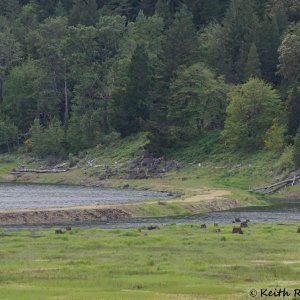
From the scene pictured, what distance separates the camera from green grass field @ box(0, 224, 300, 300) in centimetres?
4078

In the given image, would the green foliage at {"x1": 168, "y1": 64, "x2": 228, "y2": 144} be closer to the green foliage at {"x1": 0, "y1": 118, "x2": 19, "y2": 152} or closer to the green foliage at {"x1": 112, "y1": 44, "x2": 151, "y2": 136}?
the green foliage at {"x1": 112, "y1": 44, "x2": 151, "y2": 136}

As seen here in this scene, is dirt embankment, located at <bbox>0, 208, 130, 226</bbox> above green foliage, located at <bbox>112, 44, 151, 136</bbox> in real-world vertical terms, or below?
below

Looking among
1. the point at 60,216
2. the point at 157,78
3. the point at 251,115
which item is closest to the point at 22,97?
the point at 157,78

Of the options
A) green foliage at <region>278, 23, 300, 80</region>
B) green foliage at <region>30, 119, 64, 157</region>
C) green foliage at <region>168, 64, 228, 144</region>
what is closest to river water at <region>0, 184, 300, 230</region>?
green foliage at <region>168, 64, 228, 144</region>

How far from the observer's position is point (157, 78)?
145 metres

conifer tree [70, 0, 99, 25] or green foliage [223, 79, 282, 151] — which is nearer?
green foliage [223, 79, 282, 151]

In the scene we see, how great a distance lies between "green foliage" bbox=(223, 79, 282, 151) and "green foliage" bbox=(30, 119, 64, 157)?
106 feet

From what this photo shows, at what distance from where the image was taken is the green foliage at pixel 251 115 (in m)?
131

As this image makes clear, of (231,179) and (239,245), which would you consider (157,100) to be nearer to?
(231,179)

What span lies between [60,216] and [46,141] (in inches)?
3021

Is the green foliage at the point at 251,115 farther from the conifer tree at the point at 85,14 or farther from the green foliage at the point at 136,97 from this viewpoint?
the conifer tree at the point at 85,14

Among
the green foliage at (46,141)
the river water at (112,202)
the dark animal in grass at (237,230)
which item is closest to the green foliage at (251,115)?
the river water at (112,202)

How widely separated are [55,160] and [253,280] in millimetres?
111656

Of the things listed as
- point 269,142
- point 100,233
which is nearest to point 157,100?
point 269,142
